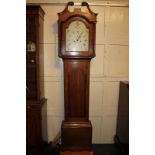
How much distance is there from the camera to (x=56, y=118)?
258 centimetres

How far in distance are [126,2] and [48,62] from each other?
4.47ft

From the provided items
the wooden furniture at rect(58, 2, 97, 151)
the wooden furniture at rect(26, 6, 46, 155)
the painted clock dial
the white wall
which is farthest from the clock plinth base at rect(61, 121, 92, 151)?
the painted clock dial

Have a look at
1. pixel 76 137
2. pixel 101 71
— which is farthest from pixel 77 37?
pixel 76 137

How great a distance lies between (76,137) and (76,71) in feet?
2.62

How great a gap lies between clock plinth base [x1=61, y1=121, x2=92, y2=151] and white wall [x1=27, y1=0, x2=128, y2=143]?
42 centimetres

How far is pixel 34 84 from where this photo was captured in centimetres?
222

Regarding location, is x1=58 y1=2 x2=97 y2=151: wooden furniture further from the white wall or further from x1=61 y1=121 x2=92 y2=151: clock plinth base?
the white wall

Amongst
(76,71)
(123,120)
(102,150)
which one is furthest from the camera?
(102,150)

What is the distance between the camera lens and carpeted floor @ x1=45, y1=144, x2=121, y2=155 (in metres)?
2.41

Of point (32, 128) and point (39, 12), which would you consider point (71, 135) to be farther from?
point (39, 12)

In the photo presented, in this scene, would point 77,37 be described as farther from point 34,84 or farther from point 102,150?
point 102,150

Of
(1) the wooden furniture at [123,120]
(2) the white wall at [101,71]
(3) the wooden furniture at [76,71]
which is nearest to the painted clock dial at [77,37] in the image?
(3) the wooden furniture at [76,71]
